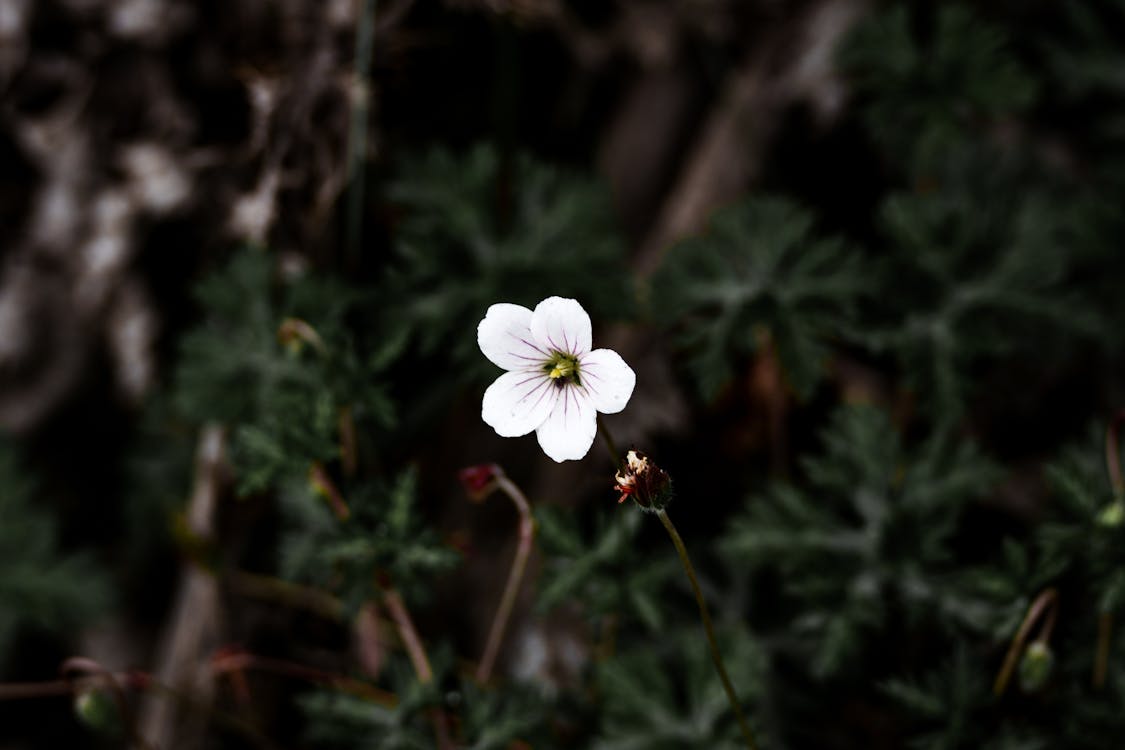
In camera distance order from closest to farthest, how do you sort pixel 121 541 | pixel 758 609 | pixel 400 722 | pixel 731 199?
pixel 400 722
pixel 758 609
pixel 731 199
pixel 121 541

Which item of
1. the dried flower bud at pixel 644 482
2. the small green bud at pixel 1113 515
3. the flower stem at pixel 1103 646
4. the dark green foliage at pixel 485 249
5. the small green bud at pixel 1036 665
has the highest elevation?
the dark green foliage at pixel 485 249

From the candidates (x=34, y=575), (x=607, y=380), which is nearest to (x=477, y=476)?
(x=607, y=380)

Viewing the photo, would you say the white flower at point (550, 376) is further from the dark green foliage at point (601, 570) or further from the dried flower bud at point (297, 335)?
the dried flower bud at point (297, 335)

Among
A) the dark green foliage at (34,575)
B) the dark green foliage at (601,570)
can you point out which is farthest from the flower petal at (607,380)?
the dark green foliage at (34,575)

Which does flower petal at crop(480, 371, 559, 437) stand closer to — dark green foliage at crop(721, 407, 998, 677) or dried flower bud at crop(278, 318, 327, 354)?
dried flower bud at crop(278, 318, 327, 354)

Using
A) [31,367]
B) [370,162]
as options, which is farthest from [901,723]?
[31,367]

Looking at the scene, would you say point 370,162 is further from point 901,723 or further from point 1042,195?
point 901,723

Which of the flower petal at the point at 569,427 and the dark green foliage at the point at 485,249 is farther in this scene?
the dark green foliage at the point at 485,249
